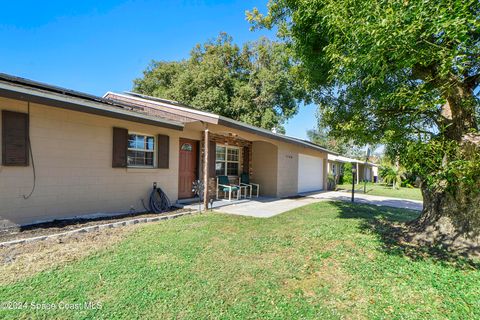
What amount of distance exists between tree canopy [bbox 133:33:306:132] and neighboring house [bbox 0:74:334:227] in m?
9.61

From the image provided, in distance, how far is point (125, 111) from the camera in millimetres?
6551

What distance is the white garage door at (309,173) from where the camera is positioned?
15.5 metres

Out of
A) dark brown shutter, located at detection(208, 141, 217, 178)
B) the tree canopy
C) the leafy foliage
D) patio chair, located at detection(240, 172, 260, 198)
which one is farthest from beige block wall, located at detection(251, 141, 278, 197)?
the leafy foliage

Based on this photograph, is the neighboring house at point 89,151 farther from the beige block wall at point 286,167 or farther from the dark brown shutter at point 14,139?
the beige block wall at point 286,167

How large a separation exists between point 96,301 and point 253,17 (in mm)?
9264

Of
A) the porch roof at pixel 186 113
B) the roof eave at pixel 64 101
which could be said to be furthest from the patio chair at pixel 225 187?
the roof eave at pixel 64 101

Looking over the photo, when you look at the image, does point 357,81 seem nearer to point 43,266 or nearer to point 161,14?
point 43,266

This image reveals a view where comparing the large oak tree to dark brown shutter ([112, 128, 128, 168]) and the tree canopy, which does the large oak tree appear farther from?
the tree canopy

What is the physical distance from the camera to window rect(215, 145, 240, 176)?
11.3 meters

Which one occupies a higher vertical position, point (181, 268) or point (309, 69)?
point (309, 69)

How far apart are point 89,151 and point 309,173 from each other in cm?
1328

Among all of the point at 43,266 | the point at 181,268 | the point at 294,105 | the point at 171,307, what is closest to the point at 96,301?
the point at 171,307

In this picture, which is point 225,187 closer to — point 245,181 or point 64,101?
point 245,181

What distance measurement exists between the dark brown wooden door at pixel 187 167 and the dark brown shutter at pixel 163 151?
0.97 meters
